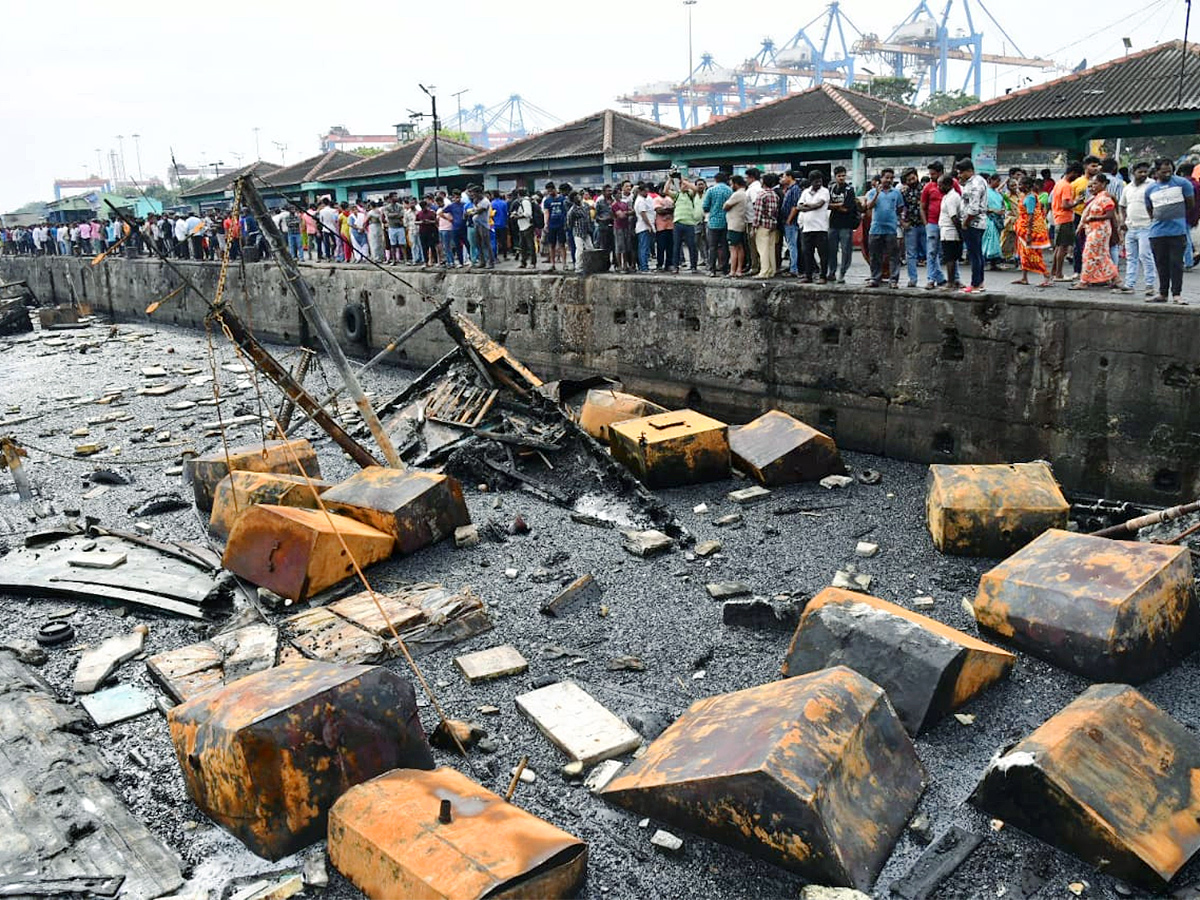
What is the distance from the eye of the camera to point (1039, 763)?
4305 millimetres

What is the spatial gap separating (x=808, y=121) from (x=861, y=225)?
22.3ft

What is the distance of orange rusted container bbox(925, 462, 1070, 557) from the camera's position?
7.54 meters

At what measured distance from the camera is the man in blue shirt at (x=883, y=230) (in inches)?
411

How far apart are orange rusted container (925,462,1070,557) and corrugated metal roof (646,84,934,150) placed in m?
11.5

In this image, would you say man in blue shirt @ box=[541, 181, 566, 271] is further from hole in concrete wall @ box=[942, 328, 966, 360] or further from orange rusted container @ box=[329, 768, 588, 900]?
orange rusted container @ box=[329, 768, 588, 900]

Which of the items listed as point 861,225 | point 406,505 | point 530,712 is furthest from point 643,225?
point 530,712

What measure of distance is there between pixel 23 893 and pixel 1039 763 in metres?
4.76

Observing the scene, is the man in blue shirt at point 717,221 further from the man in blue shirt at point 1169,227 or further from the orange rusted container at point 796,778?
the orange rusted container at point 796,778

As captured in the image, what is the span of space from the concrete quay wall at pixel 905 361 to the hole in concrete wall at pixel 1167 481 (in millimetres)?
13

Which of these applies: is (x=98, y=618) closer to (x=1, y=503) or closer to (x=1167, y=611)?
(x=1, y=503)

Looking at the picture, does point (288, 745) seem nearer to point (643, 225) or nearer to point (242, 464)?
point (242, 464)

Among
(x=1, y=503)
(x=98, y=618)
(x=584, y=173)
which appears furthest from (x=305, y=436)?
(x=584, y=173)

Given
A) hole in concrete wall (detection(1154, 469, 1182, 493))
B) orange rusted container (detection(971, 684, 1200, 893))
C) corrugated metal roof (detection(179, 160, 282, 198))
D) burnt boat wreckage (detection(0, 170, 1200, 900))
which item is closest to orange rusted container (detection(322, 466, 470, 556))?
burnt boat wreckage (detection(0, 170, 1200, 900))

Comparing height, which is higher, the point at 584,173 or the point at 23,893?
the point at 584,173
